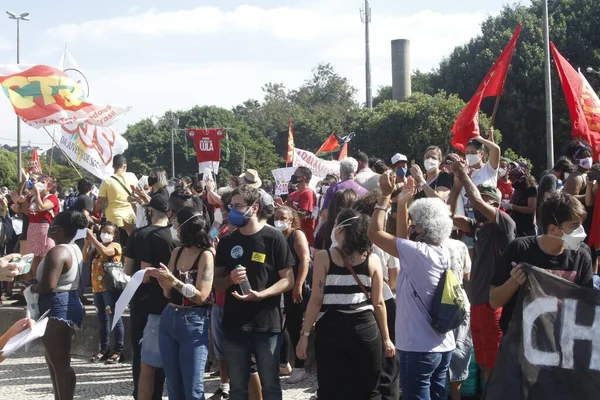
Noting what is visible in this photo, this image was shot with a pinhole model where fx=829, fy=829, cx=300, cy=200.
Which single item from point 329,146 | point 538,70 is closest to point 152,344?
point 329,146

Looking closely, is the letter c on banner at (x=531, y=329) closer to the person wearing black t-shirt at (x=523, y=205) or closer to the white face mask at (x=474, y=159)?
the person wearing black t-shirt at (x=523, y=205)

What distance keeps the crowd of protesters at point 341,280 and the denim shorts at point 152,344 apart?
0.04ft

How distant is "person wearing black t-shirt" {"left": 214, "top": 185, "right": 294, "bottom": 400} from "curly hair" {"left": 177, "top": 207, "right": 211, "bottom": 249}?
17 centimetres

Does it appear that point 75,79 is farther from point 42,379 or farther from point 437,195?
point 437,195

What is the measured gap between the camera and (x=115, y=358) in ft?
34.0

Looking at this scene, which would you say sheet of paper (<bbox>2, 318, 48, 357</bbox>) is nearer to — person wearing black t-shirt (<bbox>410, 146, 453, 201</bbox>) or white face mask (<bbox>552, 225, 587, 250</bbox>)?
white face mask (<bbox>552, 225, 587, 250</bbox>)

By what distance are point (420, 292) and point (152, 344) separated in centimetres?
241

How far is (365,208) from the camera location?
6422mm

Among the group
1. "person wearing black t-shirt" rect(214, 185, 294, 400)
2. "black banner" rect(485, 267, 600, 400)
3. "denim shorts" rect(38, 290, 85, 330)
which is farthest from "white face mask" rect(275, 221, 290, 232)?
"black banner" rect(485, 267, 600, 400)

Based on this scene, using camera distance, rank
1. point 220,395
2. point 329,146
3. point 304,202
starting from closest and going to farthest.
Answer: point 220,395 → point 304,202 → point 329,146

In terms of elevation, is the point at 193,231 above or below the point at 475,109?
below

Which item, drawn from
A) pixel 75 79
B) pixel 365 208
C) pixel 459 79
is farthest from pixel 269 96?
pixel 365 208

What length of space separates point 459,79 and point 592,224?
43436mm

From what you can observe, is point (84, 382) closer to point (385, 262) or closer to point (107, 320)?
point (107, 320)
